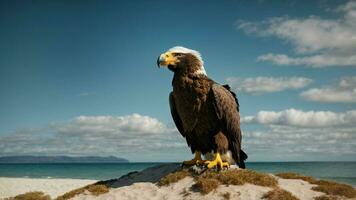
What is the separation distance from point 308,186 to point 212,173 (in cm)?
325

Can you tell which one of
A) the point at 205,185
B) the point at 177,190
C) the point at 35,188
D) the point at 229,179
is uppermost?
the point at 229,179

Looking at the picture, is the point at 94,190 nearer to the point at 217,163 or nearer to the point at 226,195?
the point at 217,163

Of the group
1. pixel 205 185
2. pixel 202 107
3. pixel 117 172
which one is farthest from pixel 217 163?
pixel 117 172

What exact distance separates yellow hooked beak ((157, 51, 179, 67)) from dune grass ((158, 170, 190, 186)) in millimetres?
3602

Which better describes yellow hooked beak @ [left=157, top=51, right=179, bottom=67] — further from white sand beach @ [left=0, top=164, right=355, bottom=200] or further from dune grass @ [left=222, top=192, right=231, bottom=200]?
dune grass @ [left=222, top=192, right=231, bottom=200]

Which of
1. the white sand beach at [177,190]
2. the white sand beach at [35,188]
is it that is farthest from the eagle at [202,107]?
the white sand beach at [35,188]

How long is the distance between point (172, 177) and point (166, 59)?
3.81 meters

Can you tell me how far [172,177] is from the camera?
13172mm

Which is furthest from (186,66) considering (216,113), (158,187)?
(158,187)

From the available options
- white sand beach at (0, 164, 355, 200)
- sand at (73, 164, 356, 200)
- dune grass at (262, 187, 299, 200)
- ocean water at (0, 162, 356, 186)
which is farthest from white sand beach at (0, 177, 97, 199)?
ocean water at (0, 162, 356, 186)

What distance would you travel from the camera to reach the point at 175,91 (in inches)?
493

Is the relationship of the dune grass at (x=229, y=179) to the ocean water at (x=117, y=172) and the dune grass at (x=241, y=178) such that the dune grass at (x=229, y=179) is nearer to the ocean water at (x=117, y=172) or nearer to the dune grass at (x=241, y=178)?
the dune grass at (x=241, y=178)

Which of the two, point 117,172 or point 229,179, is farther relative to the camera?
point 117,172

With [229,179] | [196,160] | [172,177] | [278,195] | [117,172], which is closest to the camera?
[278,195]
